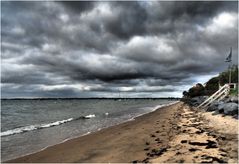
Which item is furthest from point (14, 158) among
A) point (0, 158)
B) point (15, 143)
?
point (15, 143)

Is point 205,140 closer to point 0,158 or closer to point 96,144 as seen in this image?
point 96,144

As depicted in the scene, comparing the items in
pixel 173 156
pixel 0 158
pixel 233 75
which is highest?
pixel 233 75

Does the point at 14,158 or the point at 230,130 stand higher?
the point at 230,130

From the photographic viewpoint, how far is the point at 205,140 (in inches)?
508

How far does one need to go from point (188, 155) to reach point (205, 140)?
3139 millimetres

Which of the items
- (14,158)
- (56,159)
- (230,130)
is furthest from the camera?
(230,130)

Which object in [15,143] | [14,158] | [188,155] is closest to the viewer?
[188,155]

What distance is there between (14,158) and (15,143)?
16.8 feet

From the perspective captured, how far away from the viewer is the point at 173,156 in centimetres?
1037

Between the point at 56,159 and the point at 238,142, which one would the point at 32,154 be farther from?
the point at 238,142

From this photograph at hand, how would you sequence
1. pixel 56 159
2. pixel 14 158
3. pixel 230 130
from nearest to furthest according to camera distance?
pixel 56 159
pixel 14 158
pixel 230 130

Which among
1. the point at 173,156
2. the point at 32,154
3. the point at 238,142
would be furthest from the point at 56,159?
the point at 238,142

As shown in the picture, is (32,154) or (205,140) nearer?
(205,140)

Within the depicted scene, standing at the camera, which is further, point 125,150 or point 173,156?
point 125,150
